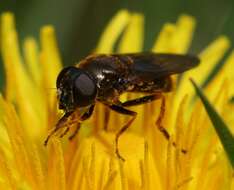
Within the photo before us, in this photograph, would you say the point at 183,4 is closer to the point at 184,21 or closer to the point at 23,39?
the point at 184,21

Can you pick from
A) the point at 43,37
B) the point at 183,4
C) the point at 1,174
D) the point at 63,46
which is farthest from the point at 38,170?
the point at 183,4

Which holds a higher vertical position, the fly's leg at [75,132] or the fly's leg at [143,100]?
the fly's leg at [143,100]

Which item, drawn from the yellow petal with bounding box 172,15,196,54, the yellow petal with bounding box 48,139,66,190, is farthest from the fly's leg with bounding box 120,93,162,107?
the yellow petal with bounding box 172,15,196,54

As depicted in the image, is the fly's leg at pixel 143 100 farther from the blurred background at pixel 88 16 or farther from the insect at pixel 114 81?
the blurred background at pixel 88 16

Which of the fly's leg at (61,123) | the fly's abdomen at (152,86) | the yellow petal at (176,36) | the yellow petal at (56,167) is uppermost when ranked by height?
the yellow petal at (176,36)

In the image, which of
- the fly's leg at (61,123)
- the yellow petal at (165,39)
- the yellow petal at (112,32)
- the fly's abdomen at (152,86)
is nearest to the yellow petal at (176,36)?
the yellow petal at (165,39)

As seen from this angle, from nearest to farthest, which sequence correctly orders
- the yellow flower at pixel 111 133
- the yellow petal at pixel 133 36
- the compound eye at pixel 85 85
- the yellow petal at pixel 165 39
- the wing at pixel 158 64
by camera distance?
the compound eye at pixel 85 85, the yellow flower at pixel 111 133, the wing at pixel 158 64, the yellow petal at pixel 165 39, the yellow petal at pixel 133 36

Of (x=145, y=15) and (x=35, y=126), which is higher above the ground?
(x=145, y=15)
